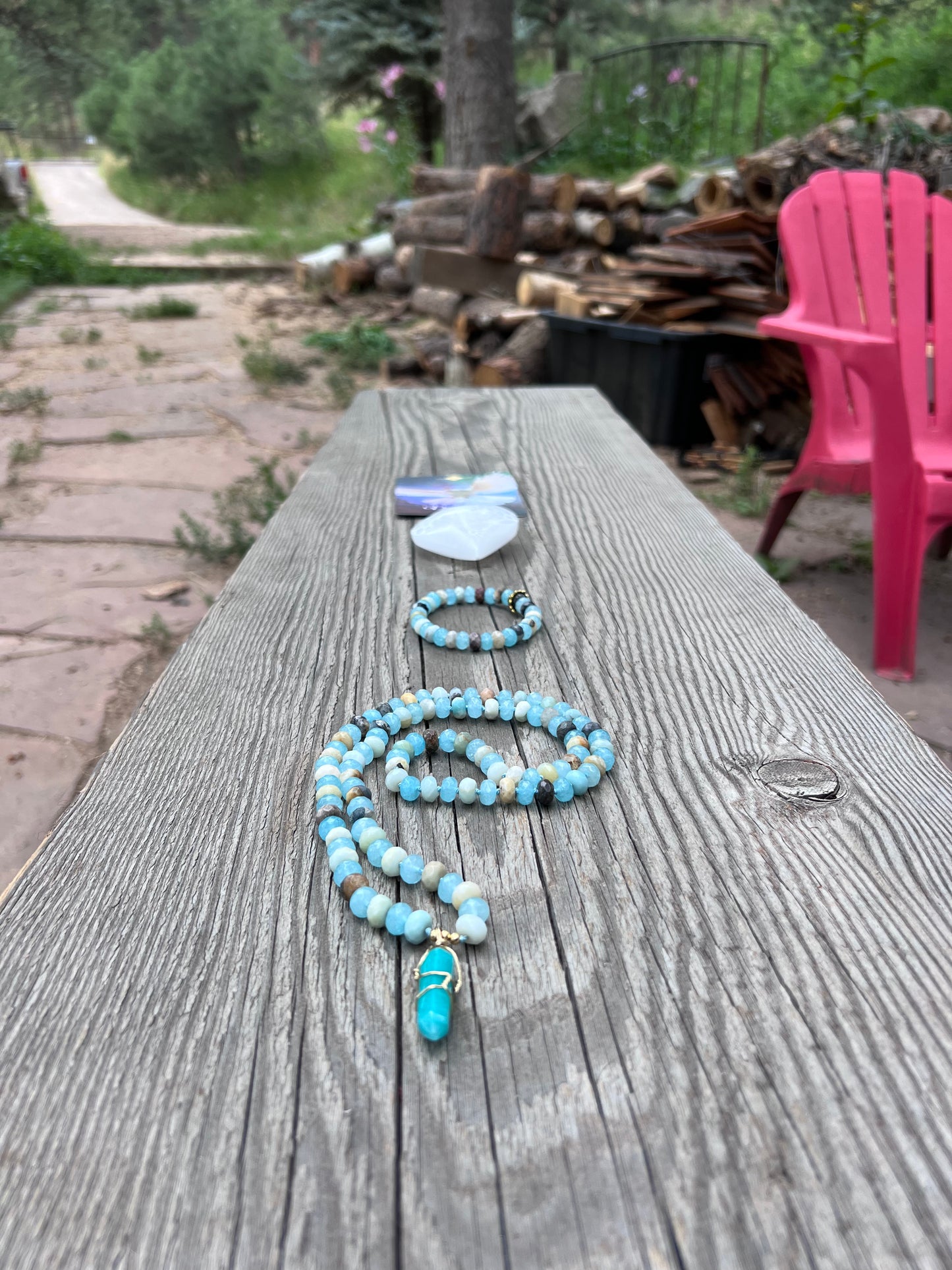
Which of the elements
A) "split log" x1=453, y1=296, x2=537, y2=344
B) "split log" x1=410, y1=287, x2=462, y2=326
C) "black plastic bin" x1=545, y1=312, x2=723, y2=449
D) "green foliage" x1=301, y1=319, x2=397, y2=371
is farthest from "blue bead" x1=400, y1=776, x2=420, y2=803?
"split log" x1=410, y1=287, x2=462, y2=326

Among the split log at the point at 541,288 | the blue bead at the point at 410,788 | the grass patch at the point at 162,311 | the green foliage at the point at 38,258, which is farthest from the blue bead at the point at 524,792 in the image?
the green foliage at the point at 38,258

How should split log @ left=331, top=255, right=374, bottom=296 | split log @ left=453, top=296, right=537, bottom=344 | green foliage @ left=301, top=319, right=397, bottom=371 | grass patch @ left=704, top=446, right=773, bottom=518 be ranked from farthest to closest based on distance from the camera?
1. split log @ left=331, top=255, right=374, bottom=296
2. green foliage @ left=301, top=319, right=397, bottom=371
3. split log @ left=453, top=296, right=537, bottom=344
4. grass patch @ left=704, top=446, right=773, bottom=518

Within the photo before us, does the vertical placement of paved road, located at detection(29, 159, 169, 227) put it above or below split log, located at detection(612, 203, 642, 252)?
above

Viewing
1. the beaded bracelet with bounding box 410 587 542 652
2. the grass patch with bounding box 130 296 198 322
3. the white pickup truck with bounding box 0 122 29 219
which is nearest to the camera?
the beaded bracelet with bounding box 410 587 542 652

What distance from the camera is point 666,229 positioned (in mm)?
5703

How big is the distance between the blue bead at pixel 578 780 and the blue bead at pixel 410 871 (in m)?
0.21

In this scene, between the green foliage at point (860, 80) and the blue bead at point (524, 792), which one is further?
the green foliage at point (860, 80)

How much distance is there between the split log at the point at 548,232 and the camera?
603 cm

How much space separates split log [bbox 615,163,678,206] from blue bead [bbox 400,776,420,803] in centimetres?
611

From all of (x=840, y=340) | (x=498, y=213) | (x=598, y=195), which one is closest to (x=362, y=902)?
(x=840, y=340)

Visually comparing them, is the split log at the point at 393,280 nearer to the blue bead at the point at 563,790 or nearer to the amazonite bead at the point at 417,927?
the blue bead at the point at 563,790

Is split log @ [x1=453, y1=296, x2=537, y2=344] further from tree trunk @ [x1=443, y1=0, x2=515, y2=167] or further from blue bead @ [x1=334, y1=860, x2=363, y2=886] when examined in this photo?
blue bead @ [x1=334, y1=860, x2=363, y2=886]

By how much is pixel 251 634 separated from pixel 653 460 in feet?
4.01

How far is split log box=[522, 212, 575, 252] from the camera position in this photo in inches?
237
